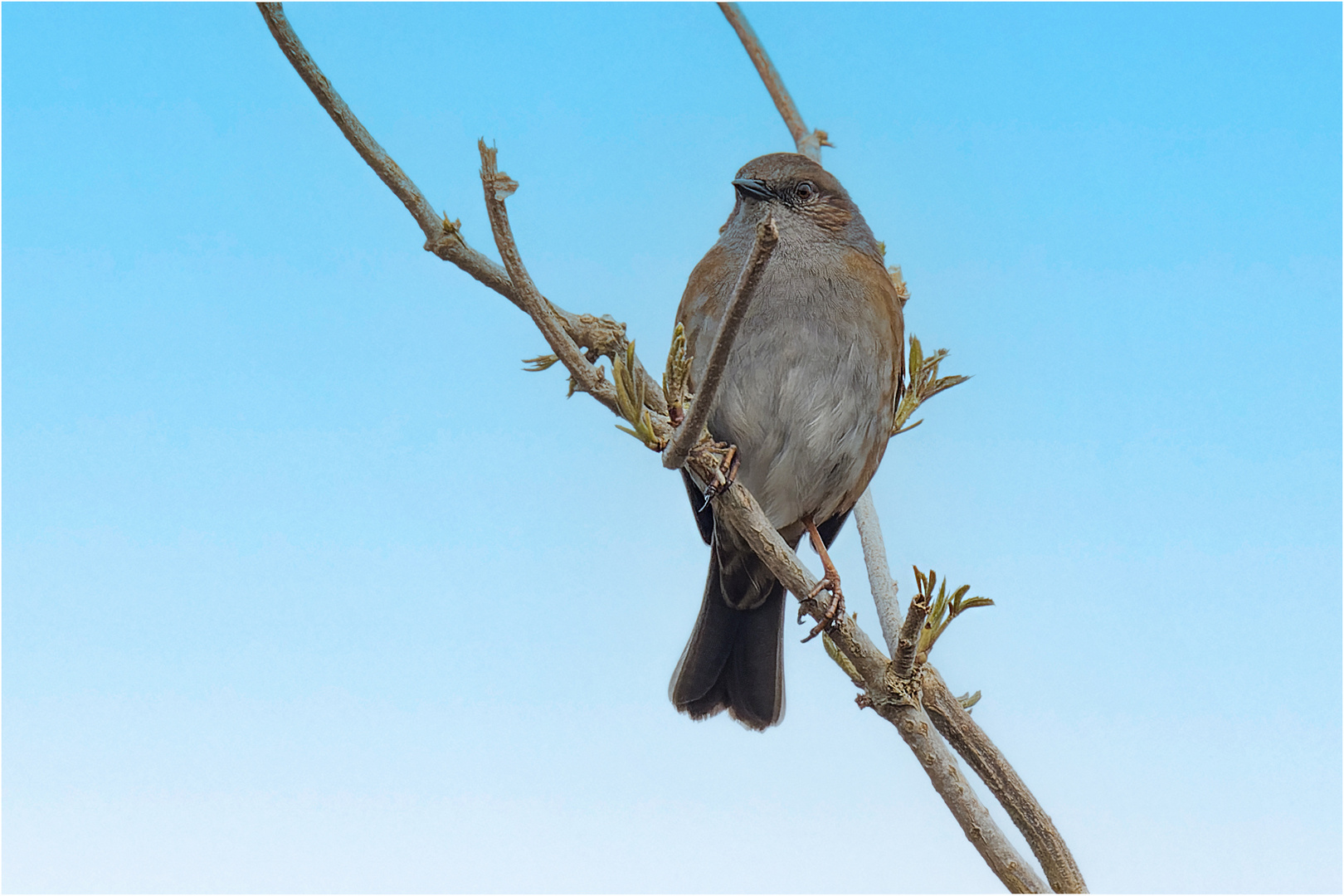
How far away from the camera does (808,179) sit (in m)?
4.37

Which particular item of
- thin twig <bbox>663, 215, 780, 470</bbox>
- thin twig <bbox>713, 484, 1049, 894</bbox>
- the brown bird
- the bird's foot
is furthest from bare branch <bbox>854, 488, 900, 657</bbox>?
thin twig <bbox>663, 215, 780, 470</bbox>

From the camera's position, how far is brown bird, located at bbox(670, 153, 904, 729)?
398 centimetres

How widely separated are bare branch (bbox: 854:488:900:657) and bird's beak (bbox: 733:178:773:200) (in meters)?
1.31

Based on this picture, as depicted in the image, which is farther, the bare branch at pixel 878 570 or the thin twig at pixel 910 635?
the bare branch at pixel 878 570

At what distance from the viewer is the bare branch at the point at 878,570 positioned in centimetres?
356

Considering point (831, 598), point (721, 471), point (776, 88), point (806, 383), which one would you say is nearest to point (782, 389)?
point (806, 383)

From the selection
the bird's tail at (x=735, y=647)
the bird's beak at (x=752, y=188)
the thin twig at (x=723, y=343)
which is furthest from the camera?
the bird's tail at (x=735, y=647)

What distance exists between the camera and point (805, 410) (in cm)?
399

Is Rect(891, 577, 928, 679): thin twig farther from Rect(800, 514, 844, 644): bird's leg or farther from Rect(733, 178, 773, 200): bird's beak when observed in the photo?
Rect(733, 178, 773, 200): bird's beak

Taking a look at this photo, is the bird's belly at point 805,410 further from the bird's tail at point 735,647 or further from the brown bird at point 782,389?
the bird's tail at point 735,647

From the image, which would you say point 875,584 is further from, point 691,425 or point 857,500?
point 691,425

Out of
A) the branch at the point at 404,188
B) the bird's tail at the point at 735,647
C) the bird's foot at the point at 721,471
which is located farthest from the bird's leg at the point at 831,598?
the branch at the point at 404,188

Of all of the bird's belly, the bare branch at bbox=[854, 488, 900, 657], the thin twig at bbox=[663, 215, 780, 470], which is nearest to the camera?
the thin twig at bbox=[663, 215, 780, 470]

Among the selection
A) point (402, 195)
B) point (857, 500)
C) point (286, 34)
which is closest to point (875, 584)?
point (857, 500)
